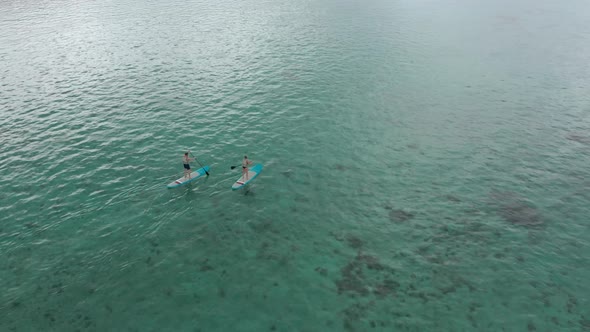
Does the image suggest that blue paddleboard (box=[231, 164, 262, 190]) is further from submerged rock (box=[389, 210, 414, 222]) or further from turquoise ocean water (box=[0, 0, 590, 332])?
submerged rock (box=[389, 210, 414, 222])

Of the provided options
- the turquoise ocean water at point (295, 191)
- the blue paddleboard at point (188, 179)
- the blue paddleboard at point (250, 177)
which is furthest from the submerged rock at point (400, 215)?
the blue paddleboard at point (188, 179)

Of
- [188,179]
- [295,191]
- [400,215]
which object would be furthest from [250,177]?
[400,215]

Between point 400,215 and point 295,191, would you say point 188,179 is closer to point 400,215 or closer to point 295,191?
point 295,191

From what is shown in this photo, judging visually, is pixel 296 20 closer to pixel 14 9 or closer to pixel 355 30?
pixel 355 30

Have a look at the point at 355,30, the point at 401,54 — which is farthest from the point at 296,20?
the point at 401,54

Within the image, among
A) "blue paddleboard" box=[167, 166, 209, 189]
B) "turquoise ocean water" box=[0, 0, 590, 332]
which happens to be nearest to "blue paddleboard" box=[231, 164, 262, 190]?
"turquoise ocean water" box=[0, 0, 590, 332]
